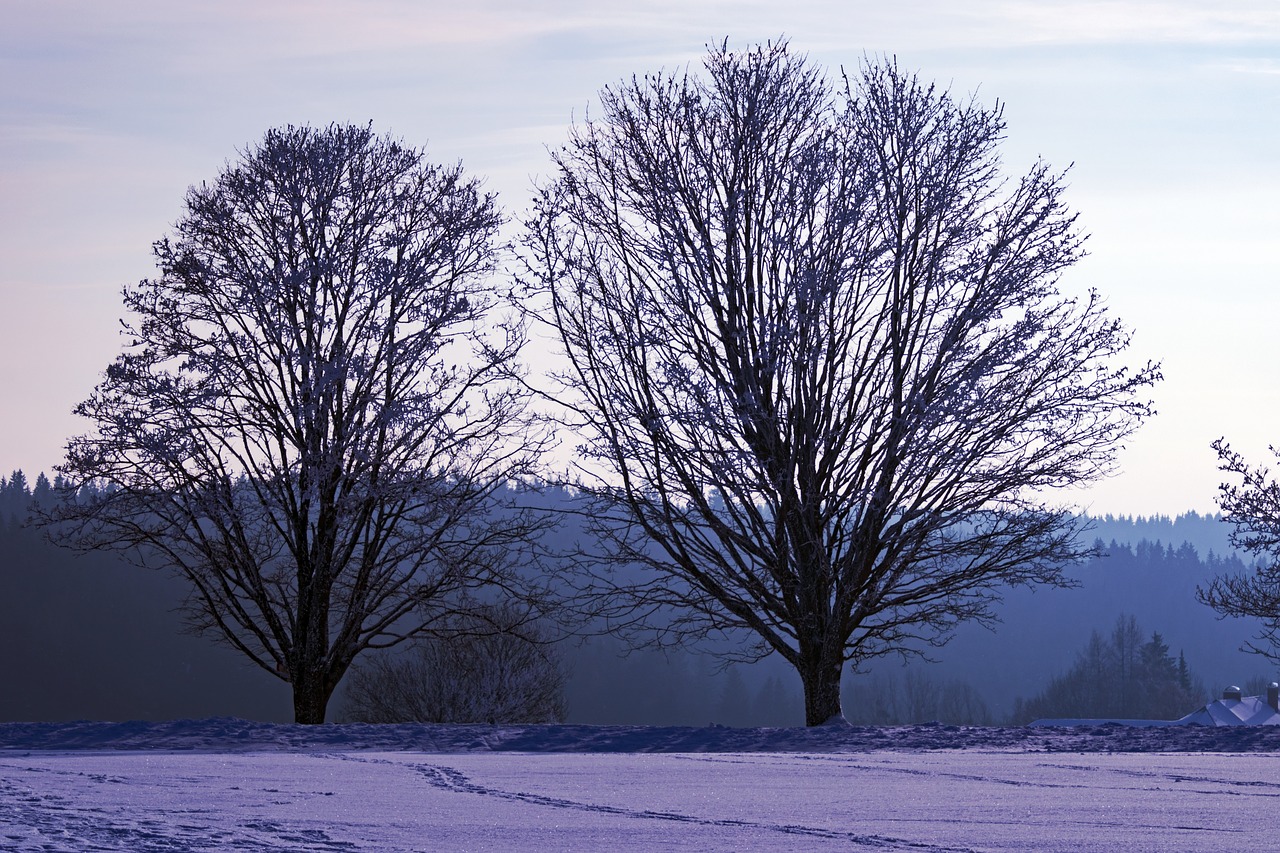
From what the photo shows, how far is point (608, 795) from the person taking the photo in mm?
5801

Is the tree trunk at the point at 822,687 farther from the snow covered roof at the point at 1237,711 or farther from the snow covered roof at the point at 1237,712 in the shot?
the snow covered roof at the point at 1237,712

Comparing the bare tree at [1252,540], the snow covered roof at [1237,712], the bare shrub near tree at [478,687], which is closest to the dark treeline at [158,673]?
the bare shrub near tree at [478,687]

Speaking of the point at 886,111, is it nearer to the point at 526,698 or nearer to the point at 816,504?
the point at 816,504

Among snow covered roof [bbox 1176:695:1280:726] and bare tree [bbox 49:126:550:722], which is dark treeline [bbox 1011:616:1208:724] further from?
bare tree [bbox 49:126:550:722]

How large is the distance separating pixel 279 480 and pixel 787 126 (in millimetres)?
8026

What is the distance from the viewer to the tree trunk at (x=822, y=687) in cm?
1557

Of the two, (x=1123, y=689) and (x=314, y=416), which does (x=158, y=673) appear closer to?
(x=1123, y=689)

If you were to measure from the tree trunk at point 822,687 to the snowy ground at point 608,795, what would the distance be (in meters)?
5.07

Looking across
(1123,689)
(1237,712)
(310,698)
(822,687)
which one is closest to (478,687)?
(1237,712)

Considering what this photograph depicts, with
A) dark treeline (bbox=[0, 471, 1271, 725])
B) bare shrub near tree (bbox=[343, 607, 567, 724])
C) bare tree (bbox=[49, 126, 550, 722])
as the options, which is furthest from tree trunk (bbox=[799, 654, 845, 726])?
dark treeline (bbox=[0, 471, 1271, 725])

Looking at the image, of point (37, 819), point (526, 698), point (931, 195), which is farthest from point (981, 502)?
point (526, 698)

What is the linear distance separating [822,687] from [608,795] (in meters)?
10.1

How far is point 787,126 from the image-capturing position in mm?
16516

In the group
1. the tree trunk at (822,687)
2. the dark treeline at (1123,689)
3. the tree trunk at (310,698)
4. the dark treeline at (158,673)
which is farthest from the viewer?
the dark treeline at (158,673)
